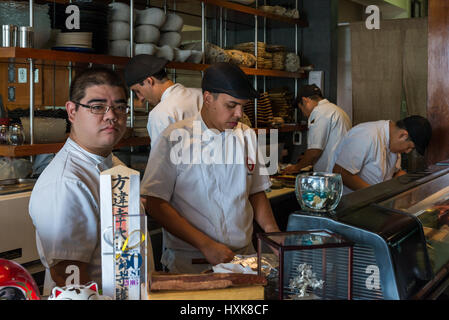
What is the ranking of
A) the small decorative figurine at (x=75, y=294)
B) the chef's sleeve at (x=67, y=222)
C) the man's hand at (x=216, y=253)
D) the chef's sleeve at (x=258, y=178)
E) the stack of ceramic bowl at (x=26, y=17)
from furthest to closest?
the stack of ceramic bowl at (x=26, y=17) < the chef's sleeve at (x=258, y=178) < the man's hand at (x=216, y=253) < the chef's sleeve at (x=67, y=222) < the small decorative figurine at (x=75, y=294)

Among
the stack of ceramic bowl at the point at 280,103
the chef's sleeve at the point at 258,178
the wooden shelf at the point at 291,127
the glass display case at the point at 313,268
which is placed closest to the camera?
the glass display case at the point at 313,268

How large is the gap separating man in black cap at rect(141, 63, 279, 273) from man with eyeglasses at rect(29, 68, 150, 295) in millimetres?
547

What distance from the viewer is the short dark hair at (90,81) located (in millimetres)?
1808

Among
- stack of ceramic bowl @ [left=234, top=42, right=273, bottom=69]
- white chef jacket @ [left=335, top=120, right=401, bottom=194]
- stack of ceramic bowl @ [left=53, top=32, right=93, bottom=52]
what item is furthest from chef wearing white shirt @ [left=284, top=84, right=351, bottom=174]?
stack of ceramic bowl @ [left=53, top=32, right=93, bottom=52]

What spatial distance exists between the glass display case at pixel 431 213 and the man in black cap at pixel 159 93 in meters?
1.67

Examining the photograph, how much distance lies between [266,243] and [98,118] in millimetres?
748

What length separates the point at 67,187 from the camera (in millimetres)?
1662

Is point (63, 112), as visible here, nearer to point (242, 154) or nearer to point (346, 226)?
point (242, 154)

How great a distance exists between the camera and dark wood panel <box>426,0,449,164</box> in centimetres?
352

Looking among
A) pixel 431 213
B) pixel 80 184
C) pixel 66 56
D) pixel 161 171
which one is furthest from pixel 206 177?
pixel 66 56

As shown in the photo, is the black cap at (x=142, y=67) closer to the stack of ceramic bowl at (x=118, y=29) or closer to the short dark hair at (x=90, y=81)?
the stack of ceramic bowl at (x=118, y=29)

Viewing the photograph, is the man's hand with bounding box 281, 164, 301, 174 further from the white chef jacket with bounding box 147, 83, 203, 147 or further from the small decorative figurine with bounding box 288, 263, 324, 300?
the small decorative figurine with bounding box 288, 263, 324, 300

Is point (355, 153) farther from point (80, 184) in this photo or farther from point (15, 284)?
point (15, 284)

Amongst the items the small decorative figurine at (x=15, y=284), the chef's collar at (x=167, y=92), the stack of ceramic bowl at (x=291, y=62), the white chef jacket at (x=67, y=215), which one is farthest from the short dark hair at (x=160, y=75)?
the stack of ceramic bowl at (x=291, y=62)
